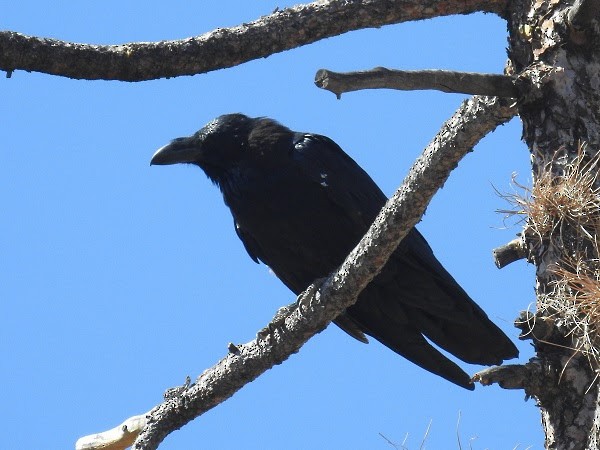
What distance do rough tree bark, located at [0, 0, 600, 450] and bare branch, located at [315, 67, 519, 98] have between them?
0.09 feet

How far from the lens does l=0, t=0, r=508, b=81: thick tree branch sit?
14.9 feet

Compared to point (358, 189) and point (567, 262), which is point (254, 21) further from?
point (567, 262)

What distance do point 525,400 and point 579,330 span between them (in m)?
0.41

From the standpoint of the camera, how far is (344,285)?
13.5 feet

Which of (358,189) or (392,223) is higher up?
(358,189)

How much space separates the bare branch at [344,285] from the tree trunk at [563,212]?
0.54 metres

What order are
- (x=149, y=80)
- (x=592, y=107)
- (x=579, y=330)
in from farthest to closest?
(x=149, y=80), (x=592, y=107), (x=579, y=330)

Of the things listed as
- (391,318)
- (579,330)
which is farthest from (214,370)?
(579,330)

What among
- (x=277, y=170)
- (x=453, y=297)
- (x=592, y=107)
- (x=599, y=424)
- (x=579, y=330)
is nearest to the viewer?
(x=599, y=424)

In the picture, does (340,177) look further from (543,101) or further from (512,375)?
(512,375)

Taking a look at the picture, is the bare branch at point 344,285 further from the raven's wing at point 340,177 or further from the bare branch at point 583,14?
the raven's wing at point 340,177

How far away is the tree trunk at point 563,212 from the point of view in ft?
13.1

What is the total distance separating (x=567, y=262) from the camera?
4.10 m

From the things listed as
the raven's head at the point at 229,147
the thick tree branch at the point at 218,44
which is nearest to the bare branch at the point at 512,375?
the thick tree branch at the point at 218,44
